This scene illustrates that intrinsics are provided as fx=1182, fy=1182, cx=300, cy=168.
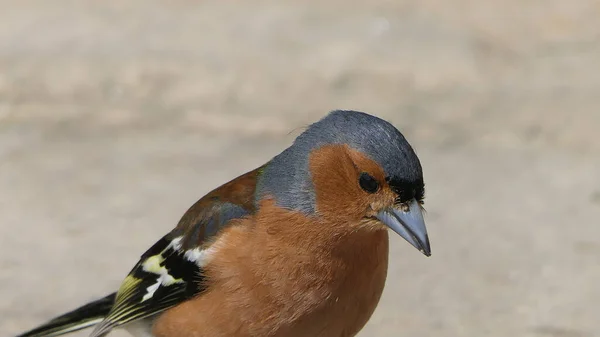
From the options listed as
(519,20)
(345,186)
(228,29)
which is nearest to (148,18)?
(228,29)

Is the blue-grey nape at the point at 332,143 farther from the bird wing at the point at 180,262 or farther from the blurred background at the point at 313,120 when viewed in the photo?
the blurred background at the point at 313,120

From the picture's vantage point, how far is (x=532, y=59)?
8.19 meters

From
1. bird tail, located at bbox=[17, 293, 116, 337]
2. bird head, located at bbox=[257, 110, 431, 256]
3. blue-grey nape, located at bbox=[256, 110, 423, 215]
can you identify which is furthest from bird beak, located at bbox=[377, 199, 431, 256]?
bird tail, located at bbox=[17, 293, 116, 337]

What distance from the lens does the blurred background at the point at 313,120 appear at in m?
5.60

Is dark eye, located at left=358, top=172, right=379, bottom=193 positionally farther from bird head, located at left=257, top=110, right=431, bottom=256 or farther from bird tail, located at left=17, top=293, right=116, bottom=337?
bird tail, located at left=17, top=293, right=116, bottom=337

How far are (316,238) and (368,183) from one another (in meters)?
0.27

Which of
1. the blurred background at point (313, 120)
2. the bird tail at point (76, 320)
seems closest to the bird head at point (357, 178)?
the bird tail at point (76, 320)

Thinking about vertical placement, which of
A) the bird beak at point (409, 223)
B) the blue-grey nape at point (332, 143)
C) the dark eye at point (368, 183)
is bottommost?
the bird beak at point (409, 223)

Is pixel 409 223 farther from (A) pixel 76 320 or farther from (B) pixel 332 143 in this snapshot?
(A) pixel 76 320

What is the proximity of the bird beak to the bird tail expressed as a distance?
137 cm

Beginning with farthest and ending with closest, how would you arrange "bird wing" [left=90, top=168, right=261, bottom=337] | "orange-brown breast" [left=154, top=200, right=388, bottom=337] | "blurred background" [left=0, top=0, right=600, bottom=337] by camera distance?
"blurred background" [left=0, top=0, right=600, bottom=337], "bird wing" [left=90, top=168, right=261, bottom=337], "orange-brown breast" [left=154, top=200, right=388, bottom=337]

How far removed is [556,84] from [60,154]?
326 centimetres

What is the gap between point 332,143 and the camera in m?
4.23

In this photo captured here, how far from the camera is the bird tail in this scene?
4734mm
